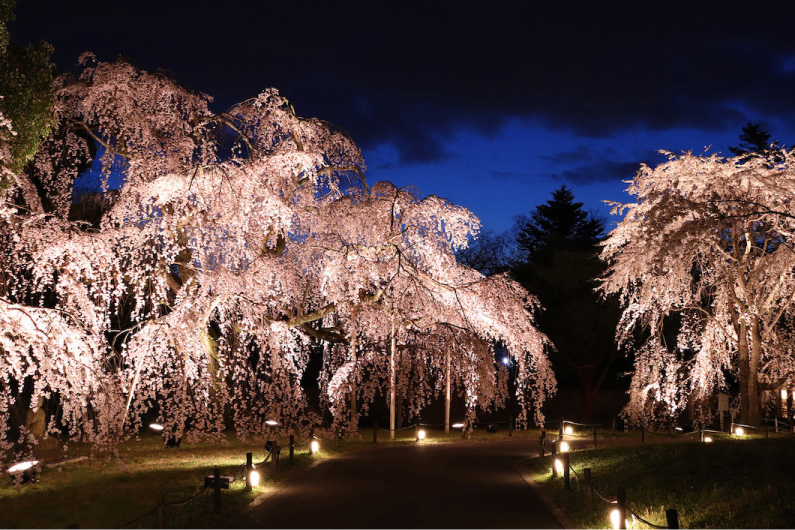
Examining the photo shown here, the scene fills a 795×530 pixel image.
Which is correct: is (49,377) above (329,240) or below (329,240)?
below

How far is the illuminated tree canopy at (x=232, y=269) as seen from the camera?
1159cm

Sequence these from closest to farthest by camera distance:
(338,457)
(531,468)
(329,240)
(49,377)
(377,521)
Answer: (49,377) < (377,521) < (329,240) < (531,468) < (338,457)

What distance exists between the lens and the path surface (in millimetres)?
10211

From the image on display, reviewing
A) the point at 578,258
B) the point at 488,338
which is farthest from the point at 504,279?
the point at 578,258

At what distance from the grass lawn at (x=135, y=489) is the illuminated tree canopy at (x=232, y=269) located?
1.14m

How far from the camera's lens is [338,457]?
1900 cm

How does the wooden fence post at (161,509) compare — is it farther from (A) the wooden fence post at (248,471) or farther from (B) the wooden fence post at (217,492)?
(A) the wooden fence post at (248,471)

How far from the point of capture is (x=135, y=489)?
512 inches

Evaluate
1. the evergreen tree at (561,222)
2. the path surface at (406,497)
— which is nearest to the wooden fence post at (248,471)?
the path surface at (406,497)

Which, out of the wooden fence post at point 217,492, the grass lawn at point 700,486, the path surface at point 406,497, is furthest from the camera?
the wooden fence post at point 217,492

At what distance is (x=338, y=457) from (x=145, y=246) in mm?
8955

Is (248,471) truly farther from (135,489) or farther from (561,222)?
(561,222)

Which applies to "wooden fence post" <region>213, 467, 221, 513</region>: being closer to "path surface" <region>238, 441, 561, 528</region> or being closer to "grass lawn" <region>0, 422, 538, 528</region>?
"grass lawn" <region>0, 422, 538, 528</region>

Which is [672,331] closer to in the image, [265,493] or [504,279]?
[504,279]
